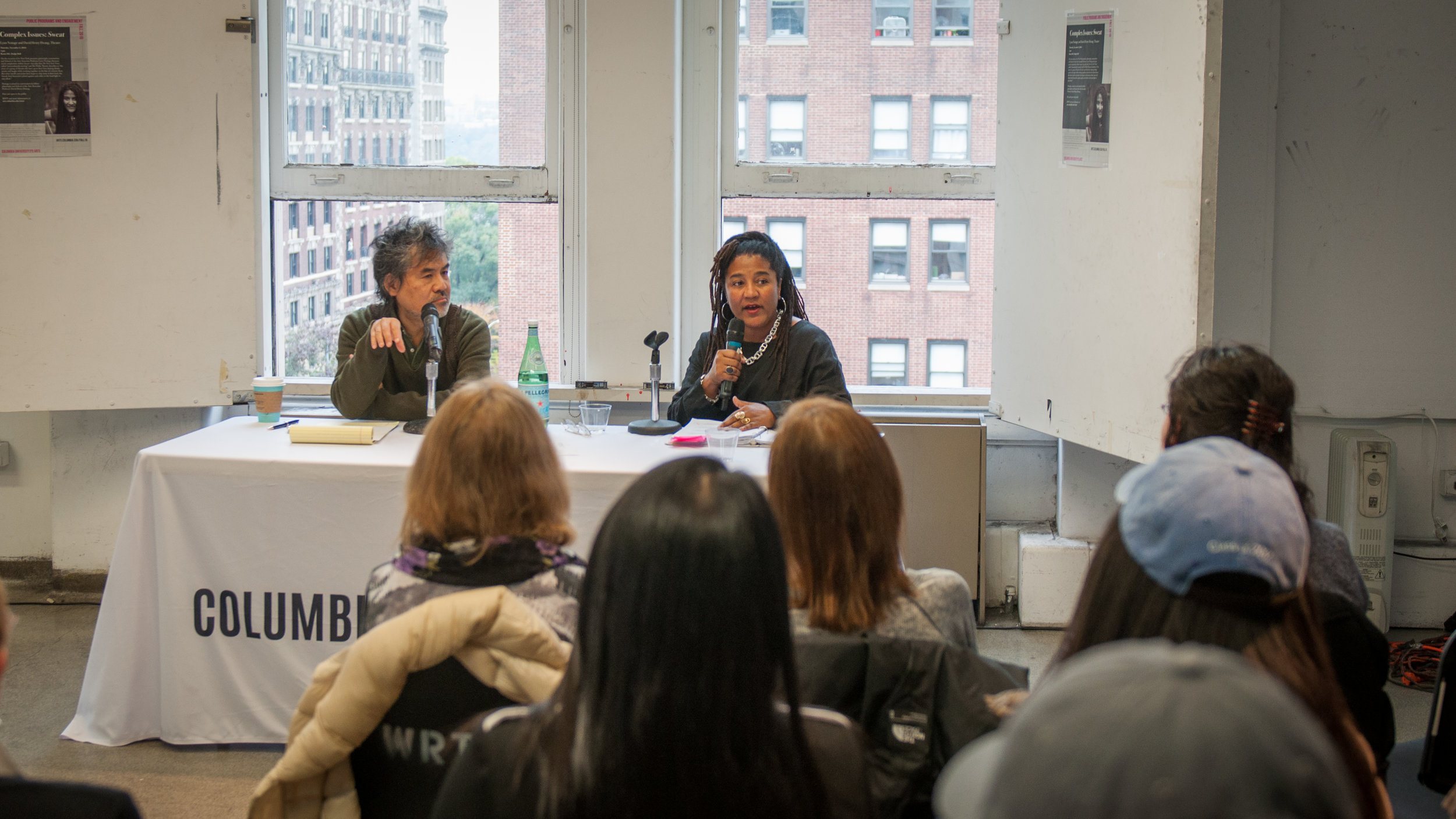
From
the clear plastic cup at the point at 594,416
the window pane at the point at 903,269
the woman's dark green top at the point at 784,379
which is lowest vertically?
the clear plastic cup at the point at 594,416

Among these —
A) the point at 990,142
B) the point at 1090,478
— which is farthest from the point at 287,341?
the point at 1090,478

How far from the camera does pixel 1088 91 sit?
122 inches

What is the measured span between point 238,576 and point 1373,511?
10.4ft

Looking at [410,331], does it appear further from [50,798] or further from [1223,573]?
[1223,573]

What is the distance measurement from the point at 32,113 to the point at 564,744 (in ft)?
11.7

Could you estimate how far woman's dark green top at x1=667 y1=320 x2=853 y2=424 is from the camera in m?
3.13

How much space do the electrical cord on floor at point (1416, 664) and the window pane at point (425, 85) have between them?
3110mm

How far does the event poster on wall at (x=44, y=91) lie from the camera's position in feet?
11.4

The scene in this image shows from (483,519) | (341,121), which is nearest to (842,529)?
(483,519)

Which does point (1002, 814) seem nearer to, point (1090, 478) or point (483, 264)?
point (1090, 478)

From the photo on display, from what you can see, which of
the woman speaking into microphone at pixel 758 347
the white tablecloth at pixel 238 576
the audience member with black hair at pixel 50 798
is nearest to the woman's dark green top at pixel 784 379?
the woman speaking into microphone at pixel 758 347

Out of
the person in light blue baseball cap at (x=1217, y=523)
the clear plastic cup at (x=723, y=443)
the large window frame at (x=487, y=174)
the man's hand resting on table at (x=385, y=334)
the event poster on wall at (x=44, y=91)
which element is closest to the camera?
the person in light blue baseball cap at (x=1217, y=523)

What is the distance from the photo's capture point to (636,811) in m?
0.86

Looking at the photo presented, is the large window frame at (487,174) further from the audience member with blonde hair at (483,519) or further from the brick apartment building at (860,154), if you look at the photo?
the audience member with blonde hair at (483,519)
